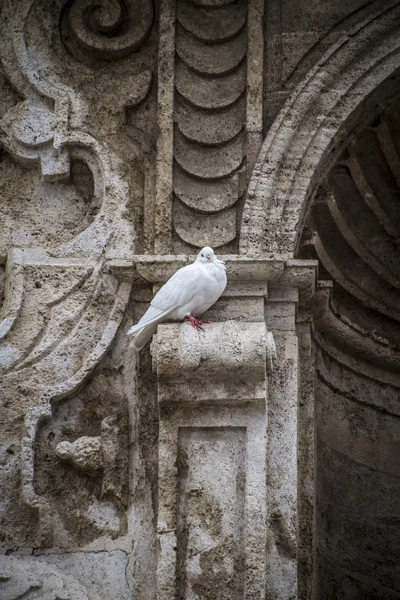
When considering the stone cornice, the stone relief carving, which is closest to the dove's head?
the stone cornice

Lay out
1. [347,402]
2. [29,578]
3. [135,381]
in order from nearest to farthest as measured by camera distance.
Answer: [29,578], [135,381], [347,402]

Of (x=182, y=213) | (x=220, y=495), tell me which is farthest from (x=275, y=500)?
(x=182, y=213)

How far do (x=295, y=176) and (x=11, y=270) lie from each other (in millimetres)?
1156

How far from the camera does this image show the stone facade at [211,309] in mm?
3930

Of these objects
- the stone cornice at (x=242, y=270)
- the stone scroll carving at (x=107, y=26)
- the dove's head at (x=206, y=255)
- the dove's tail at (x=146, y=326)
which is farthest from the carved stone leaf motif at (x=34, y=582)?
the stone scroll carving at (x=107, y=26)

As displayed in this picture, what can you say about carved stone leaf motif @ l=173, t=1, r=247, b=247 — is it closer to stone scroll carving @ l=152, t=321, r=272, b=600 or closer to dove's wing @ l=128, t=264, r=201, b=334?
dove's wing @ l=128, t=264, r=201, b=334

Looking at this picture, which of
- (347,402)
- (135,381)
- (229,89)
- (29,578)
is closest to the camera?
(29,578)

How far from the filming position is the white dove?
398 centimetres

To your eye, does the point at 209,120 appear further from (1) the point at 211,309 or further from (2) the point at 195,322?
(2) the point at 195,322

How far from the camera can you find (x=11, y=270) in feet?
14.0

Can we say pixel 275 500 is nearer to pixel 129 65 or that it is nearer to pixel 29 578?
pixel 29 578

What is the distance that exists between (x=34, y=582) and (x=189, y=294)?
3.75 ft

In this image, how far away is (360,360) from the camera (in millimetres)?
4832

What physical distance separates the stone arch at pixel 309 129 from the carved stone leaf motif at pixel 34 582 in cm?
137
